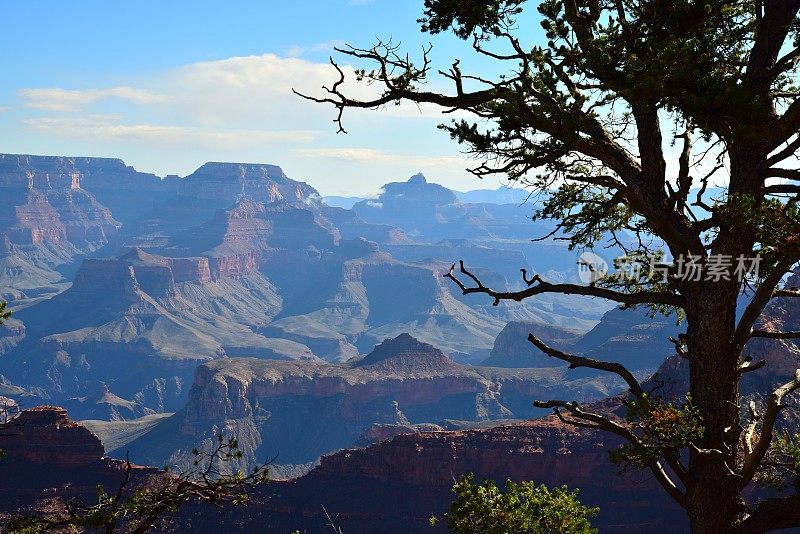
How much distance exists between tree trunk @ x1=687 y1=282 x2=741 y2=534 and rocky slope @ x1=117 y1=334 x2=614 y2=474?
112 meters

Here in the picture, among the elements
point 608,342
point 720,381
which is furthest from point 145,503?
point 608,342

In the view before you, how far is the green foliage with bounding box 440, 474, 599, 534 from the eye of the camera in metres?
9.42

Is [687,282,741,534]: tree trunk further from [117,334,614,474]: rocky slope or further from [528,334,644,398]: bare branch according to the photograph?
[117,334,614,474]: rocky slope

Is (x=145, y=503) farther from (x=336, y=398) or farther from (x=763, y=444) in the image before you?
(x=336, y=398)

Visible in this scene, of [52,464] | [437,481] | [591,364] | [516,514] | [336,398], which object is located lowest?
[336,398]

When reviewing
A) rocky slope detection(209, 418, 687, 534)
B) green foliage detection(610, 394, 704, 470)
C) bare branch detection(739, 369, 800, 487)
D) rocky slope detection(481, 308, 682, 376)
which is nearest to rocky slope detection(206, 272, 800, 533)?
rocky slope detection(209, 418, 687, 534)

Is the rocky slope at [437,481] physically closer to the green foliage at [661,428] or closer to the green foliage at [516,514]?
the green foliage at [516,514]

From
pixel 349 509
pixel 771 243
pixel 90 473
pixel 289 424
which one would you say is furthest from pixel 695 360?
pixel 289 424

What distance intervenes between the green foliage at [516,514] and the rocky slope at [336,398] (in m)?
111

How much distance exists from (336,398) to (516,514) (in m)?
121

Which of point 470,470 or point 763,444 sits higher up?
point 763,444

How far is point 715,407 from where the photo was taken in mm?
9023

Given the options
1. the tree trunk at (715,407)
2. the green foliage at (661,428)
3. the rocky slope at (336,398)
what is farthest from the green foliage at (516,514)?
the rocky slope at (336,398)

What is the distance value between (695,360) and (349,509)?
46.2 m
